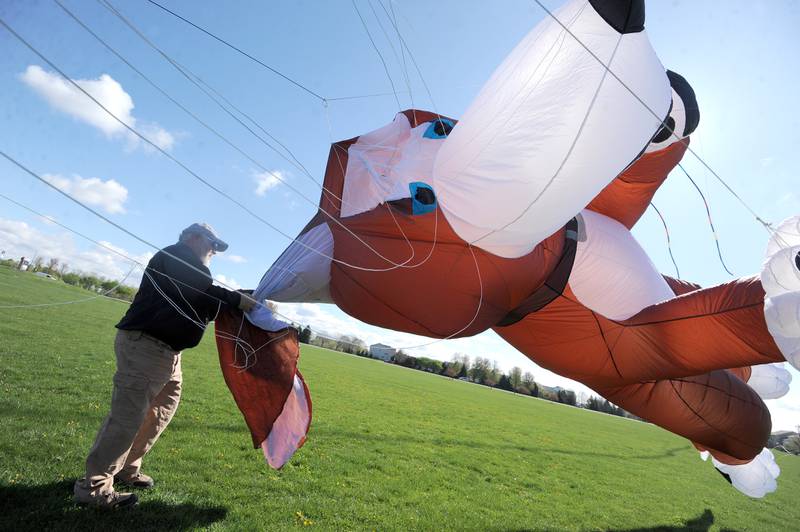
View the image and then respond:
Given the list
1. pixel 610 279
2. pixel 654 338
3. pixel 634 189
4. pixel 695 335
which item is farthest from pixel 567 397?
pixel 695 335

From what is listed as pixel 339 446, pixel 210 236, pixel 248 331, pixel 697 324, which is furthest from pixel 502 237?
pixel 339 446

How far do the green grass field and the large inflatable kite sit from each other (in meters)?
0.92

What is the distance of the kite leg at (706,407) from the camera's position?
3.67 m

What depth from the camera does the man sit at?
8.16ft

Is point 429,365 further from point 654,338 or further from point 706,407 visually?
point 654,338

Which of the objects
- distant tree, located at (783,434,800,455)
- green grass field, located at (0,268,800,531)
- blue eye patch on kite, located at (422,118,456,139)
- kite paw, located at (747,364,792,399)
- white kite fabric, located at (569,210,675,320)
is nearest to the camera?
green grass field, located at (0,268,800,531)

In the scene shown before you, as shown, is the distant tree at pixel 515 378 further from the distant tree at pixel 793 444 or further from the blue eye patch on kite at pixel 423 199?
the blue eye patch on kite at pixel 423 199

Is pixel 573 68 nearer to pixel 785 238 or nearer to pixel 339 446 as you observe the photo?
pixel 785 238

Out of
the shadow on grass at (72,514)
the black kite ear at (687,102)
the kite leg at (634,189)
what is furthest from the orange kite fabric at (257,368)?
the black kite ear at (687,102)

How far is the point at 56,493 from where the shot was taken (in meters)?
2.57

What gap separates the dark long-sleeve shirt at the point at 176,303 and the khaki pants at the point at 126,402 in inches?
3.4

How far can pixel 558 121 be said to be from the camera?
6.41ft

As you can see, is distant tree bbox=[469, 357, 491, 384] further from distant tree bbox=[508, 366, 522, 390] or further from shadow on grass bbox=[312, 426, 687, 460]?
shadow on grass bbox=[312, 426, 687, 460]

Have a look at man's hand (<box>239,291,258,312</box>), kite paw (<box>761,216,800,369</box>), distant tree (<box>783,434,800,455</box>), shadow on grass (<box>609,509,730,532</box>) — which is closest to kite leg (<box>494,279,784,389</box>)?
kite paw (<box>761,216,800,369</box>)
